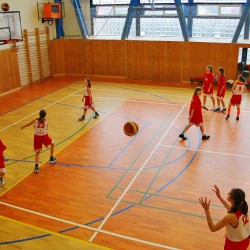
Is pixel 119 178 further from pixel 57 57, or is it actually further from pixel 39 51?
pixel 57 57

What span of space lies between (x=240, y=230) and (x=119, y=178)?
4380 millimetres

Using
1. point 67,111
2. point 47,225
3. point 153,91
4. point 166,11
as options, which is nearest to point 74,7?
point 166,11

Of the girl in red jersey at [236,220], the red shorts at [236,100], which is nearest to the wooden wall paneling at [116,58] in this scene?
the red shorts at [236,100]

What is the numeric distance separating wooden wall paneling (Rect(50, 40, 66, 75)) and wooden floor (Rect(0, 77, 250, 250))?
6.54m

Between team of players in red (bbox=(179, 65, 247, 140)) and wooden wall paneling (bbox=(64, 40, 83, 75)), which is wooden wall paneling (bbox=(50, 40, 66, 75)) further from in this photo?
team of players in red (bbox=(179, 65, 247, 140))

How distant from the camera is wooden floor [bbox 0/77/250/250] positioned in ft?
20.7

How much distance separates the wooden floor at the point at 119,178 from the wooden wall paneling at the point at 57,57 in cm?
654

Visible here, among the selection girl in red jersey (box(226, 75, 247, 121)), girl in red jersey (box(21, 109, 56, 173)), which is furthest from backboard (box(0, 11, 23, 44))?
girl in red jersey (box(226, 75, 247, 121))

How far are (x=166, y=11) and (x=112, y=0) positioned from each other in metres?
3.20

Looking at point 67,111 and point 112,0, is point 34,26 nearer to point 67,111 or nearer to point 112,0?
point 112,0

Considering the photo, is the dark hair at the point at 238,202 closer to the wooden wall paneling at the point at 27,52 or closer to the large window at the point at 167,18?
the large window at the point at 167,18

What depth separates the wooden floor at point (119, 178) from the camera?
20.7ft

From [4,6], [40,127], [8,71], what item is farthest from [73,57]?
[40,127]

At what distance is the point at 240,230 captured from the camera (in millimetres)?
4266
